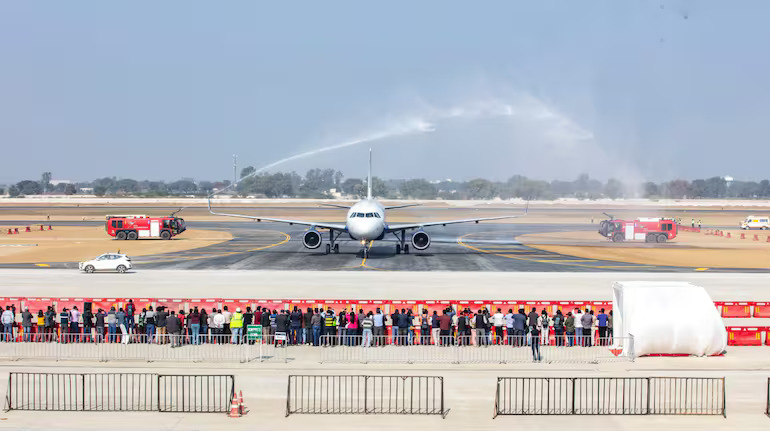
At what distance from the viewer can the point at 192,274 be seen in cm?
4644

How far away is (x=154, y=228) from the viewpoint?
74375 millimetres

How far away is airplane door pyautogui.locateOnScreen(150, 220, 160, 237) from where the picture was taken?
2921 inches

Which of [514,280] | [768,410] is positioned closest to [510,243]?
[514,280]

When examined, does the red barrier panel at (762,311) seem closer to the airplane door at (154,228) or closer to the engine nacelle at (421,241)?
the engine nacelle at (421,241)

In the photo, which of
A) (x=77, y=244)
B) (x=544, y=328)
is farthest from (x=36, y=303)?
(x=77, y=244)

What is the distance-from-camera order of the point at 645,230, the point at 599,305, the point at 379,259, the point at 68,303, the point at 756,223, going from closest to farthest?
the point at 599,305 < the point at 68,303 < the point at 379,259 < the point at 645,230 < the point at 756,223

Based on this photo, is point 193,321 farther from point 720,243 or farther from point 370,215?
point 720,243

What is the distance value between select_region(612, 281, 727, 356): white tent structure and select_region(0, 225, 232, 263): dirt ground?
149 ft

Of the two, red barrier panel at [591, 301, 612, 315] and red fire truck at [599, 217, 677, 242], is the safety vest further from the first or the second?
red fire truck at [599, 217, 677, 242]

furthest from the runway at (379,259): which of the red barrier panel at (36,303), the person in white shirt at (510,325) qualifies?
the person in white shirt at (510,325)

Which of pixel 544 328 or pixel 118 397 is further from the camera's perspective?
pixel 544 328

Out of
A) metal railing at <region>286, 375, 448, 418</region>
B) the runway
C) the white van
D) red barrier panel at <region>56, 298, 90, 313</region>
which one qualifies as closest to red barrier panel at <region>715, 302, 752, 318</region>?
the runway

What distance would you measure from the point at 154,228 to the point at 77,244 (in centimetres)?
850

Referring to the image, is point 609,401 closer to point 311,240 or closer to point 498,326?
point 498,326
